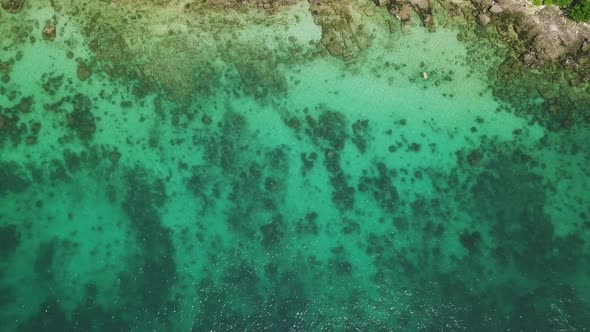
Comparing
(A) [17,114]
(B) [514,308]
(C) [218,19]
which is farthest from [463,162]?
(A) [17,114]

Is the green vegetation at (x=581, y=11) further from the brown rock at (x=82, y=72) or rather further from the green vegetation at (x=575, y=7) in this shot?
the brown rock at (x=82, y=72)

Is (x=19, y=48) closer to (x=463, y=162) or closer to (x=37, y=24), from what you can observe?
(x=37, y=24)

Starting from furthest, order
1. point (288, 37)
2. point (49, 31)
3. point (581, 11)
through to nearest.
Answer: point (288, 37) → point (49, 31) → point (581, 11)

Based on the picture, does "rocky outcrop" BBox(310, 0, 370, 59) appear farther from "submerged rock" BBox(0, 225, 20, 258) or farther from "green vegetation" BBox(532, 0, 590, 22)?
"submerged rock" BBox(0, 225, 20, 258)

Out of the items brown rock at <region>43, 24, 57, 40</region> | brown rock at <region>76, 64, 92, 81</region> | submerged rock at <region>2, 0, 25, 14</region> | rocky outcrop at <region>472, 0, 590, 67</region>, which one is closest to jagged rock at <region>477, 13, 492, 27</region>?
rocky outcrop at <region>472, 0, 590, 67</region>

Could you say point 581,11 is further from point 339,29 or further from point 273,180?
point 273,180

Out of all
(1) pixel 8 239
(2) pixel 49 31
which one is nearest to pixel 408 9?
(2) pixel 49 31

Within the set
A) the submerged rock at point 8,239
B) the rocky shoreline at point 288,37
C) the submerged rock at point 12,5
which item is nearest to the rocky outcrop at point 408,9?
the rocky shoreline at point 288,37
